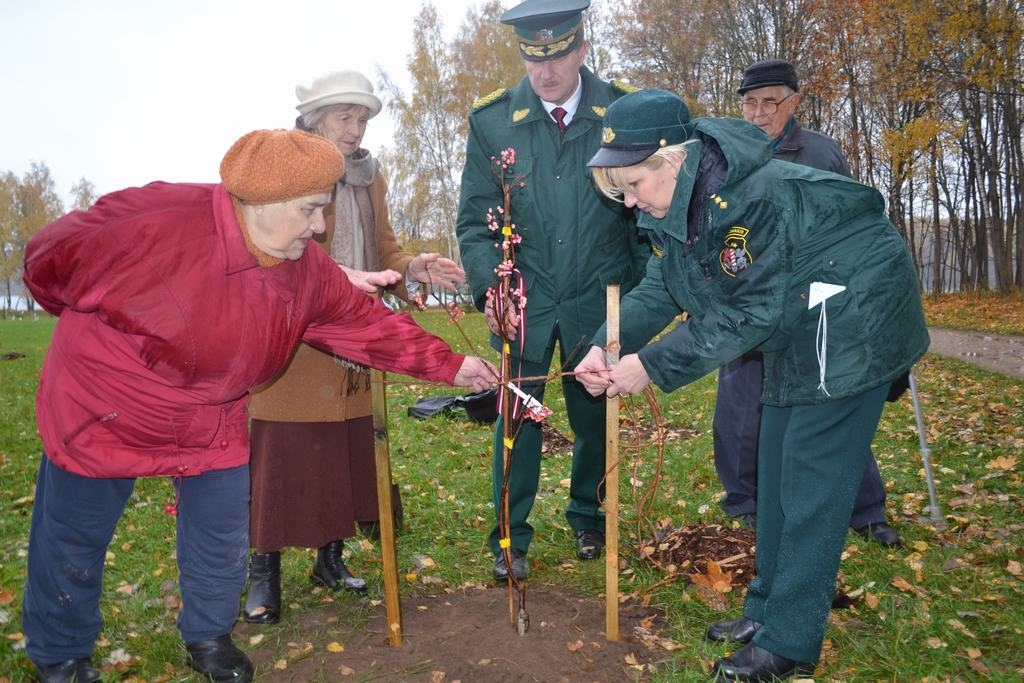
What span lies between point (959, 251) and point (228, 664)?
33.3m

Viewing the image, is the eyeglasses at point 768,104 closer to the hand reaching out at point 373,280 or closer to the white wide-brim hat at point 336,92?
the white wide-brim hat at point 336,92

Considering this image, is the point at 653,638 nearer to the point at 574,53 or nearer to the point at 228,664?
the point at 228,664

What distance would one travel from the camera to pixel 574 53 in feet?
12.3

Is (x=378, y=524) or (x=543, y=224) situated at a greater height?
(x=543, y=224)

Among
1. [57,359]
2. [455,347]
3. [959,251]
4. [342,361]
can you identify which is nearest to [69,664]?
[57,359]

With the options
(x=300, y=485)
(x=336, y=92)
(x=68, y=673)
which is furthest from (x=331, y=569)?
(x=336, y=92)

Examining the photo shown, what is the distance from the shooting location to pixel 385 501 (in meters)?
3.20

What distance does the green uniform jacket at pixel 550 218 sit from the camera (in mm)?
3861

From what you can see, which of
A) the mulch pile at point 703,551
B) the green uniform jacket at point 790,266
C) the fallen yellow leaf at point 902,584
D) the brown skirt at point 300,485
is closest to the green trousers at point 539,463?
the mulch pile at point 703,551

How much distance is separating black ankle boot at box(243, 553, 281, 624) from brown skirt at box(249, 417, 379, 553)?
0.07 metres

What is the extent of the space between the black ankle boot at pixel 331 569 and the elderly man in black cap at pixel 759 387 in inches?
90.4

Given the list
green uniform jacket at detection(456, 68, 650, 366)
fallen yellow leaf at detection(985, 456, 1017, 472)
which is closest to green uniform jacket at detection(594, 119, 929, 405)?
green uniform jacket at detection(456, 68, 650, 366)

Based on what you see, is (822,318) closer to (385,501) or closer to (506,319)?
(506,319)

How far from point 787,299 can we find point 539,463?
5.30 feet
